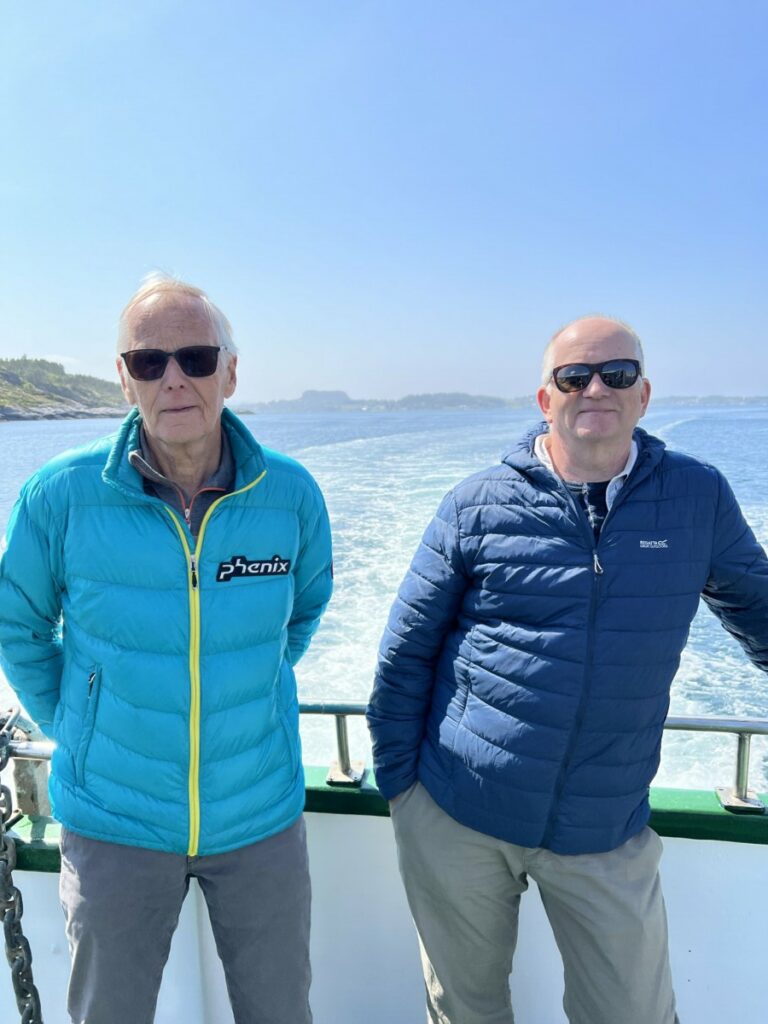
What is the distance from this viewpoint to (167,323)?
1.28m

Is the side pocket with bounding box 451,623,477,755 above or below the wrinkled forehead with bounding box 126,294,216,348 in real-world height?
below

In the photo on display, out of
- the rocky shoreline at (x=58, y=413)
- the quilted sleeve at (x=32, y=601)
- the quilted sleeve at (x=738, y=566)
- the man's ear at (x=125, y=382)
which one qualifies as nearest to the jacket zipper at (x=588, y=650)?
the quilted sleeve at (x=738, y=566)

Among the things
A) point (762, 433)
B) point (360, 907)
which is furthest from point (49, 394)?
point (360, 907)

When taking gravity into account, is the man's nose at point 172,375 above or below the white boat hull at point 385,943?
above

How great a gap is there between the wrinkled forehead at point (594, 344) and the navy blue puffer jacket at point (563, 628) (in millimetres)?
201

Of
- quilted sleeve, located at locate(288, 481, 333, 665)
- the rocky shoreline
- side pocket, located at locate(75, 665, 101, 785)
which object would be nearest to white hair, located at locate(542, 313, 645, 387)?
quilted sleeve, located at locate(288, 481, 333, 665)

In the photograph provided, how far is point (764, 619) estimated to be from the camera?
1.42 meters

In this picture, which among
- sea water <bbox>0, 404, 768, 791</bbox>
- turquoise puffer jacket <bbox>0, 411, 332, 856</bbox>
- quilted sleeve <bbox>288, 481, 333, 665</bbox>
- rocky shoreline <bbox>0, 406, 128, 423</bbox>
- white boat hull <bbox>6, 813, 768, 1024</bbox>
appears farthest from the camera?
rocky shoreline <bbox>0, 406, 128, 423</bbox>

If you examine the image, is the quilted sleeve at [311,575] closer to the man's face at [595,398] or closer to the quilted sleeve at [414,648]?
the quilted sleeve at [414,648]

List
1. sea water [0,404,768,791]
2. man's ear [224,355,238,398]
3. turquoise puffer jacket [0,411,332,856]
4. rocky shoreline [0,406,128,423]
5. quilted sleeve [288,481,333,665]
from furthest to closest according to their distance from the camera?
rocky shoreline [0,406,128,423]
sea water [0,404,768,791]
quilted sleeve [288,481,333,665]
man's ear [224,355,238,398]
turquoise puffer jacket [0,411,332,856]

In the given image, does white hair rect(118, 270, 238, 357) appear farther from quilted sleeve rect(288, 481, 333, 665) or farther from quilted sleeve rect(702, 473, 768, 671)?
quilted sleeve rect(702, 473, 768, 671)

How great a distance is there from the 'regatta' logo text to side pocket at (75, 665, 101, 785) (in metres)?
0.28

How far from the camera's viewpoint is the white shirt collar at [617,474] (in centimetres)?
136

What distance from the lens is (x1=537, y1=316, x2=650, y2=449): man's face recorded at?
Result: 1.38 metres
